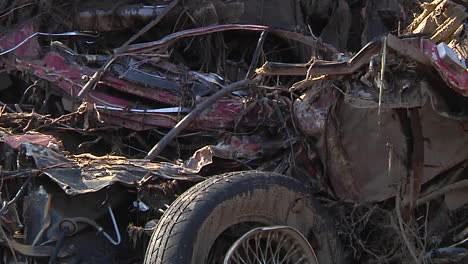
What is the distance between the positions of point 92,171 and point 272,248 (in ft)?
4.16

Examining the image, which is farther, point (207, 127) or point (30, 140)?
point (207, 127)

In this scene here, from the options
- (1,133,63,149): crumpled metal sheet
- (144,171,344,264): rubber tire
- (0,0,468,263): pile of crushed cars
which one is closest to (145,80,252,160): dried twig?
(0,0,468,263): pile of crushed cars

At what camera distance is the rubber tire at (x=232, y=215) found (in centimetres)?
350

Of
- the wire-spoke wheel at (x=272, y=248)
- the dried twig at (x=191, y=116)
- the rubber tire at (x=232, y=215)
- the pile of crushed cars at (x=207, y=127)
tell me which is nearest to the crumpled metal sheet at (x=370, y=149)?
the pile of crushed cars at (x=207, y=127)

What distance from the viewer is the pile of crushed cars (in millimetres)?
3990

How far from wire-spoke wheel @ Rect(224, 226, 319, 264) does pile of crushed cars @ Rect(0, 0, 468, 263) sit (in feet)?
1.86

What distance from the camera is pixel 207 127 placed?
18.5ft

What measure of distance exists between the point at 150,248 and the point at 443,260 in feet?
6.84

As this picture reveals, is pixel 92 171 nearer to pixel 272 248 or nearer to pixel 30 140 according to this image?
pixel 30 140

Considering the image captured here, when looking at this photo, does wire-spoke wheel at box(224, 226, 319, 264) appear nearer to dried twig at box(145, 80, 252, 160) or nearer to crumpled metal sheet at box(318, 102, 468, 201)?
crumpled metal sheet at box(318, 102, 468, 201)

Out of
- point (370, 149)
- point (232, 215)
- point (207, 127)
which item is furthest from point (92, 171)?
point (370, 149)

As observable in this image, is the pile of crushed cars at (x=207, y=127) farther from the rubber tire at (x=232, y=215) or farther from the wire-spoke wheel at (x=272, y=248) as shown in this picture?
the wire-spoke wheel at (x=272, y=248)

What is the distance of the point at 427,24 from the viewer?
4.83 m

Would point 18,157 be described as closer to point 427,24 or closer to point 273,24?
point 427,24
